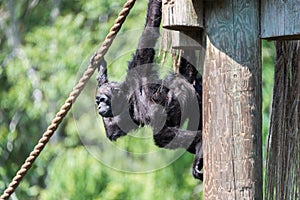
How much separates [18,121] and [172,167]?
3818 millimetres

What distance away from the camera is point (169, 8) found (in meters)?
2.64

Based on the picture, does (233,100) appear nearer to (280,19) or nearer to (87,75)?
(280,19)

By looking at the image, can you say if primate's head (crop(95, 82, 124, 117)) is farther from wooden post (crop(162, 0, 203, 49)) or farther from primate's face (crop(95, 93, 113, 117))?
wooden post (crop(162, 0, 203, 49))

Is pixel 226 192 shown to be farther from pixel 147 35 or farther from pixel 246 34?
pixel 147 35

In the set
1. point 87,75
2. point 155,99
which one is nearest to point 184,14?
point 87,75

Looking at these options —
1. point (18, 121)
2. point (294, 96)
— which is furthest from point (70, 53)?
point (294, 96)

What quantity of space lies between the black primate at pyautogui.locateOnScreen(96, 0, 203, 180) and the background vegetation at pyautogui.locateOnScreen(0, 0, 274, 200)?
1497 millimetres

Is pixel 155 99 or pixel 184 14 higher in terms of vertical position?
pixel 184 14

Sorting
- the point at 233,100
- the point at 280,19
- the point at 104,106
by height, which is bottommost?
the point at 104,106

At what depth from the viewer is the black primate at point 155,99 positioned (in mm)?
3680

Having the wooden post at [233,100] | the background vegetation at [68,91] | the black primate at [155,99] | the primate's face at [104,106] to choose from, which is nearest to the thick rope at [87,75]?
the wooden post at [233,100]

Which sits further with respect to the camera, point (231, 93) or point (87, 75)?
point (87, 75)

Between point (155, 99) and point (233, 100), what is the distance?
128 cm

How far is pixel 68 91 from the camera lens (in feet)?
23.8
